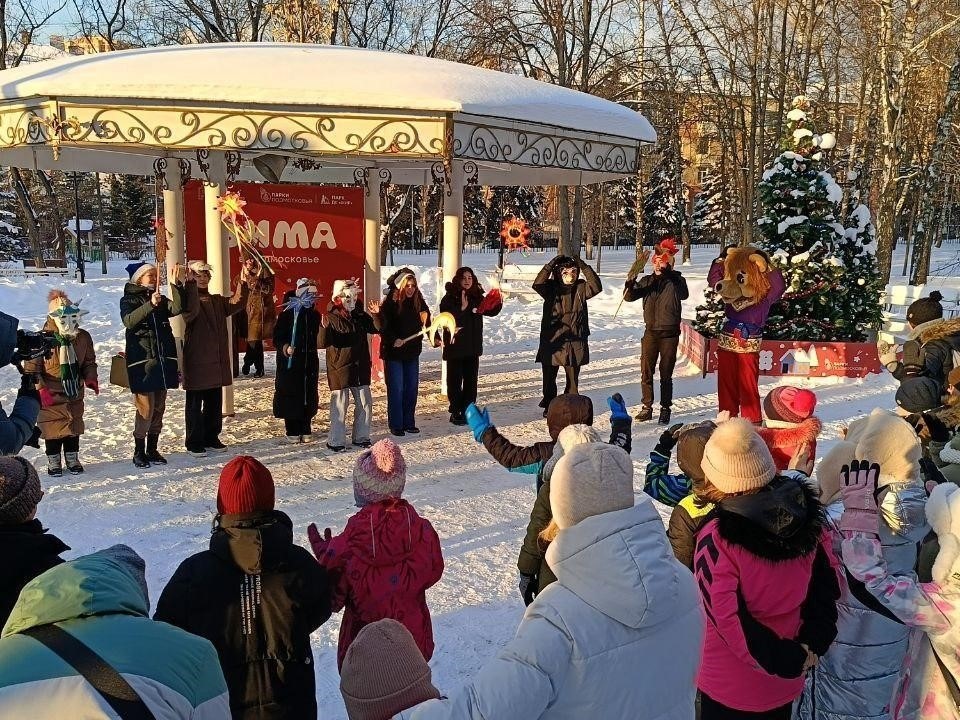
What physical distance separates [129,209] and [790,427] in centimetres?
4593

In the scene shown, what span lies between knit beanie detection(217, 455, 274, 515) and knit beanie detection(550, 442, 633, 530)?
1.10 meters

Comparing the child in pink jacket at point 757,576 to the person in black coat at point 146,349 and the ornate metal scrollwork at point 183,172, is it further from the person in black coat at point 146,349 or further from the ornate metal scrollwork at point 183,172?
the ornate metal scrollwork at point 183,172

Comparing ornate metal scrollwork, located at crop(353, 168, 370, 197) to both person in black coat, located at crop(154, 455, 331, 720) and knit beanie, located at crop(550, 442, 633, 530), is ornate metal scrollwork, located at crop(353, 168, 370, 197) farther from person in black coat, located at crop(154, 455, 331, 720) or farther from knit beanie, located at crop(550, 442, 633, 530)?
knit beanie, located at crop(550, 442, 633, 530)

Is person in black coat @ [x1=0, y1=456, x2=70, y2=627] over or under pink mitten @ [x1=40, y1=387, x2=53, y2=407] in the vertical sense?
over

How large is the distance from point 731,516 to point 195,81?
566cm

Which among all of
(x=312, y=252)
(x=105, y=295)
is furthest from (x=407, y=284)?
(x=105, y=295)

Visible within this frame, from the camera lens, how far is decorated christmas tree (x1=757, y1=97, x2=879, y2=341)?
11695 millimetres

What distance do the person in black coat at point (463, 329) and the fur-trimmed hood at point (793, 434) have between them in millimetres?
4690

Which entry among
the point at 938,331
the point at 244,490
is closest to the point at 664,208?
the point at 938,331

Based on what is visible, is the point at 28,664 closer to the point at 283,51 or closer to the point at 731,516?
the point at 731,516

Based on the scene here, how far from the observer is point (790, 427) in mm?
4258

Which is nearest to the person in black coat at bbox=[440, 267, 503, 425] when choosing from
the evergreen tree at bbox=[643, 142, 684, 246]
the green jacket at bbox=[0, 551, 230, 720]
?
the green jacket at bbox=[0, 551, 230, 720]

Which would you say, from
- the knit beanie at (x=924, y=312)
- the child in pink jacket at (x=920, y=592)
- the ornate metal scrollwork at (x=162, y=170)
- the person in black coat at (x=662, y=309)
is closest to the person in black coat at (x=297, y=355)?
the ornate metal scrollwork at (x=162, y=170)

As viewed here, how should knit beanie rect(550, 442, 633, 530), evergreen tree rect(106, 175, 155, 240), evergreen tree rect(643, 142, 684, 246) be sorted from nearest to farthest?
knit beanie rect(550, 442, 633, 530)
evergreen tree rect(106, 175, 155, 240)
evergreen tree rect(643, 142, 684, 246)
